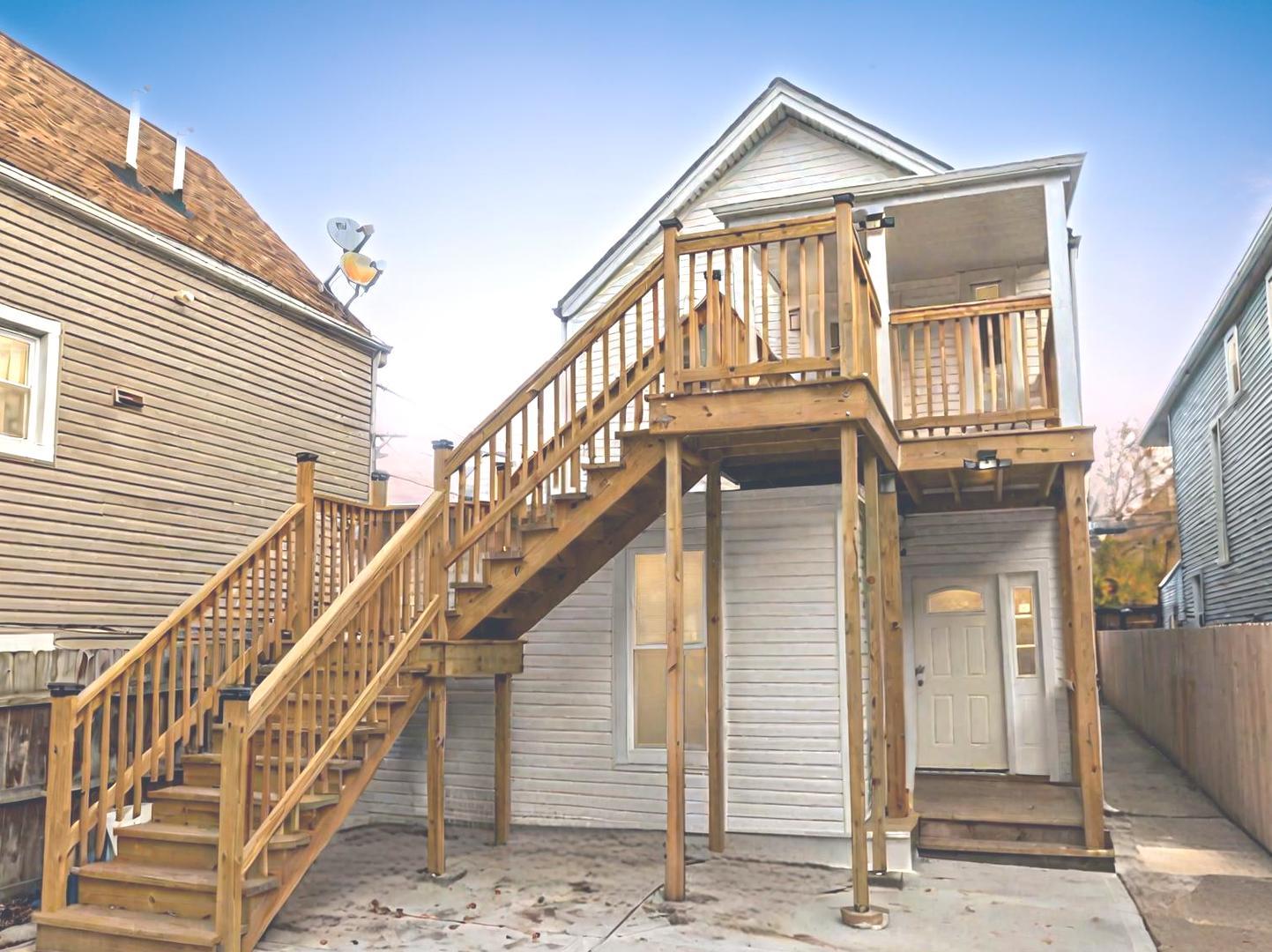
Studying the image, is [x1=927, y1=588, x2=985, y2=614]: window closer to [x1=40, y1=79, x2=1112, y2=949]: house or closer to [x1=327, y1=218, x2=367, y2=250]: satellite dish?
[x1=40, y1=79, x2=1112, y2=949]: house

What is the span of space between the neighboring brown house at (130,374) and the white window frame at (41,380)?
0.05ft

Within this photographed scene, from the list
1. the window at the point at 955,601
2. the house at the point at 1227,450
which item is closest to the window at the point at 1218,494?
the house at the point at 1227,450

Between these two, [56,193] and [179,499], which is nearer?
[56,193]

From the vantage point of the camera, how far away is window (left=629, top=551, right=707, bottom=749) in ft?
27.9

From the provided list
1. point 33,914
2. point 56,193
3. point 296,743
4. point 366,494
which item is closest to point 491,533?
point 296,743

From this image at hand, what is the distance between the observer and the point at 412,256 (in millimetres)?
34250

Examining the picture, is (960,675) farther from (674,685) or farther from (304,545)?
(304,545)

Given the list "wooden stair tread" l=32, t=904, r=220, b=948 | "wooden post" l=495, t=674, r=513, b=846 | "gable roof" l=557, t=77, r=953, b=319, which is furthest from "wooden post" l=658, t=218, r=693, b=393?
"gable roof" l=557, t=77, r=953, b=319

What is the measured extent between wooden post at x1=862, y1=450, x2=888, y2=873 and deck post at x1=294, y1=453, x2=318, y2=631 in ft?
13.1

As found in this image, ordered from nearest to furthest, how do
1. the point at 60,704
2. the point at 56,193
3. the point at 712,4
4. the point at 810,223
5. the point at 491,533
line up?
the point at 60,704, the point at 810,223, the point at 491,533, the point at 56,193, the point at 712,4

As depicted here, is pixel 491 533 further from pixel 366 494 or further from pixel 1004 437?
pixel 366 494

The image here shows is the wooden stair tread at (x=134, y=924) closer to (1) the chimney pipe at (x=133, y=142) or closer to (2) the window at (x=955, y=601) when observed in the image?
(2) the window at (x=955, y=601)

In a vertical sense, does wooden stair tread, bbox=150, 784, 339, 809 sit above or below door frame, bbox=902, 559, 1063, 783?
below

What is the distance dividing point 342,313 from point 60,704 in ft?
26.8
